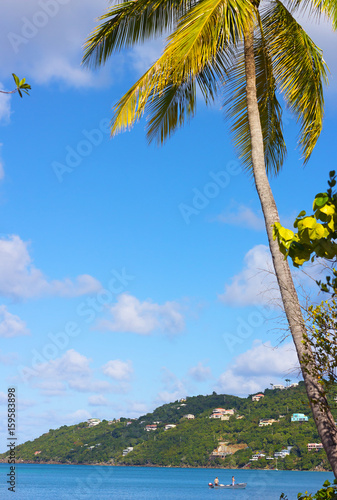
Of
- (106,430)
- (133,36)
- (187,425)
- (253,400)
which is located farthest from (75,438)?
(133,36)

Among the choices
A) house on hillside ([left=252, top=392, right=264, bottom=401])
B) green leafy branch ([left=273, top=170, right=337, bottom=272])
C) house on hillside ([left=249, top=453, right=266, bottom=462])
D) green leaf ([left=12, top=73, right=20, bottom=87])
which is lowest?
house on hillside ([left=249, top=453, right=266, bottom=462])

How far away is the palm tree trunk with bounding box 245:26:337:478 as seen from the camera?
5.11 metres

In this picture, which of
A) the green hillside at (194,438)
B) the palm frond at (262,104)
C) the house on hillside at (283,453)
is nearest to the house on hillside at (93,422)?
the green hillside at (194,438)

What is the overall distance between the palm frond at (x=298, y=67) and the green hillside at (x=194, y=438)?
6209 centimetres

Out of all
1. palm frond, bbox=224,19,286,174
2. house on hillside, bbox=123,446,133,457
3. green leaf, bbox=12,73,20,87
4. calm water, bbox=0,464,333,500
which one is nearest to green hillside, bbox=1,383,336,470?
house on hillside, bbox=123,446,133,457

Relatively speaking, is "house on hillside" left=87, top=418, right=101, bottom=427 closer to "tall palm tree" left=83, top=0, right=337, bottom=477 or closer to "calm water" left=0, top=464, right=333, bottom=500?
"calm water" left=0, top=464, right=333, bottom=500

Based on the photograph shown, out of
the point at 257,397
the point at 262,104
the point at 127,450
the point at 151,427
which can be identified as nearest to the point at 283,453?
the point at 257,397

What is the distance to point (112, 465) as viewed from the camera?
407ft

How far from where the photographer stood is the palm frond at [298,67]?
7.84 meters

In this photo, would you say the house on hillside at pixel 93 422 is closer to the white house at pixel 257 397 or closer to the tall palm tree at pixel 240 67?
the white house at pixel 257 397

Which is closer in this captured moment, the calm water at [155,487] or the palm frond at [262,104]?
the palm frond at [262,104]

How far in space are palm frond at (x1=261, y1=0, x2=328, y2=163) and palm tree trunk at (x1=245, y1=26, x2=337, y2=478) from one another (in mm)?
755

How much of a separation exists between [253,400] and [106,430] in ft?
142

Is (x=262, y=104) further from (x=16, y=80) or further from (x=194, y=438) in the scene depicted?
(x=194, y=438)
